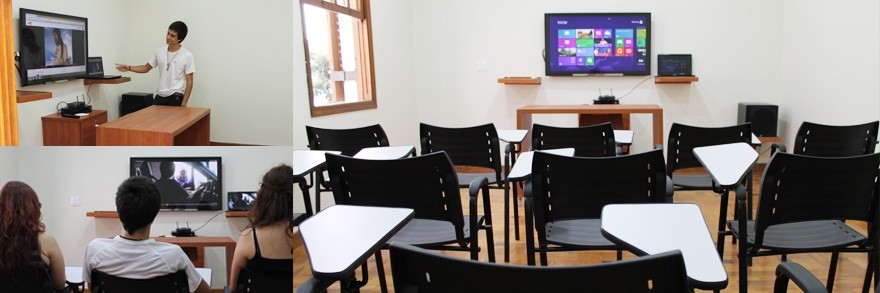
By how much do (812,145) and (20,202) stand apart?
4.48 meters

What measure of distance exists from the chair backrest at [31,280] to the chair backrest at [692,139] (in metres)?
4.13

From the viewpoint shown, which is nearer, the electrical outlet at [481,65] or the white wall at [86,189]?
the white wall at [86,189]

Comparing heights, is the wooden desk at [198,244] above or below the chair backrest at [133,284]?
above

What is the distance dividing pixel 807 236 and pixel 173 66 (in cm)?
294

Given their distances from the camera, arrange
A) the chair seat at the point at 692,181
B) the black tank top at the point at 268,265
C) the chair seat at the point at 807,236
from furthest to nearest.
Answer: the chair seat at the point at 692,181, the chair seat at the point at 807,236, the black tank top at the point at 268,265

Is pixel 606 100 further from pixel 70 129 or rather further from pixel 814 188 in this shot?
pixel 70 129

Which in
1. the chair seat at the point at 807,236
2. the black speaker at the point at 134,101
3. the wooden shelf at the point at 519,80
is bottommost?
the chair seat at the point at 807,236

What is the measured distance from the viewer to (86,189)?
Result: 2.15 ft

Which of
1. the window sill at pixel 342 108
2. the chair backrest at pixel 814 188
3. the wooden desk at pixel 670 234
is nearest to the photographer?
the wooden desk at pixel 670 234

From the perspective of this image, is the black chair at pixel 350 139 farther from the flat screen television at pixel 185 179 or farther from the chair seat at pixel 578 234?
the flat screen television at pixel 185 179

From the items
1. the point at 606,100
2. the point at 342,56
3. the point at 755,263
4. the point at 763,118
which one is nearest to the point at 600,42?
the point at 606,100

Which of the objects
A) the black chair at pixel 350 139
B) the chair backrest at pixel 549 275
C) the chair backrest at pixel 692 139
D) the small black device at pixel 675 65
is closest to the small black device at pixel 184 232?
the chair backrest at pixel 549 275

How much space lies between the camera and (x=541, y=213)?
9.51ft

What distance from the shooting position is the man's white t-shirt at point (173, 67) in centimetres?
65
